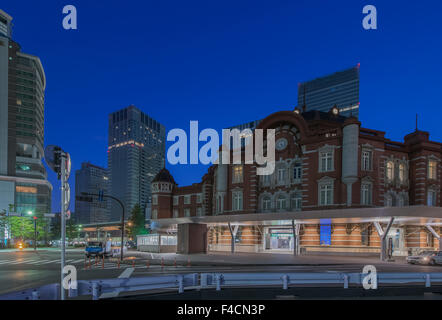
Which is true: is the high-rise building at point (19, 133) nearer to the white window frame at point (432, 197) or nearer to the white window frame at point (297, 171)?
the white window frame at point (297, 171)

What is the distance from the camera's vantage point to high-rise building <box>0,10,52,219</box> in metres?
107

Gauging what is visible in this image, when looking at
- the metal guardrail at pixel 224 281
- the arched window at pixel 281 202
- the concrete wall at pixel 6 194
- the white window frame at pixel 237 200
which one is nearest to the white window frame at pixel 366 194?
the arched window at pixel 281 202

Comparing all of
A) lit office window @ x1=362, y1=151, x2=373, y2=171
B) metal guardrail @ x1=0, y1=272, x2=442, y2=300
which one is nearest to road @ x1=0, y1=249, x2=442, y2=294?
metal guardrail @ x1=0, y1=272, x2=442, y2=300

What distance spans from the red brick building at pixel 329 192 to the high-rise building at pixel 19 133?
7301 centimetres

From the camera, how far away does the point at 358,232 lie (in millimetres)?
40500

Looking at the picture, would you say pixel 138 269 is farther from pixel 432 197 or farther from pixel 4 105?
pixel 4 105

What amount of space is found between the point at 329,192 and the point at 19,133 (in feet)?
330

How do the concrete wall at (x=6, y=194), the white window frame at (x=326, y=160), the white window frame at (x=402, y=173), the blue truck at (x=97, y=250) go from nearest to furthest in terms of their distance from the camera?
1. the blue truck at (x=97, y=250)
2. the white window frame at (x=326, y=160)
3. the white window frame at (x=402, y=173)
4. the concrete wall at (x=6, y=194)

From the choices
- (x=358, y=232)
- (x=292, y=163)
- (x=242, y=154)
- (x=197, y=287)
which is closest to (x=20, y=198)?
(x=242, y=154)

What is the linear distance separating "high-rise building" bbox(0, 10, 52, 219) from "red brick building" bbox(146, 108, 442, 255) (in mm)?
73012

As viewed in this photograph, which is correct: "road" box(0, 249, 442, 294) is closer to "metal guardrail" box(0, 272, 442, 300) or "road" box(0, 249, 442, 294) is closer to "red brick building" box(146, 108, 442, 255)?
"metal guardrail" box(0, 272, 442, 300)

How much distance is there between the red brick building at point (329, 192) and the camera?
40.7 meters

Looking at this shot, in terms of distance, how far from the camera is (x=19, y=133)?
11162 centimetres

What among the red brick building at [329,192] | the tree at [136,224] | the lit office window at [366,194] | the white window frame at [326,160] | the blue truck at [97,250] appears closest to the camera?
the blue truck at [97,250]
